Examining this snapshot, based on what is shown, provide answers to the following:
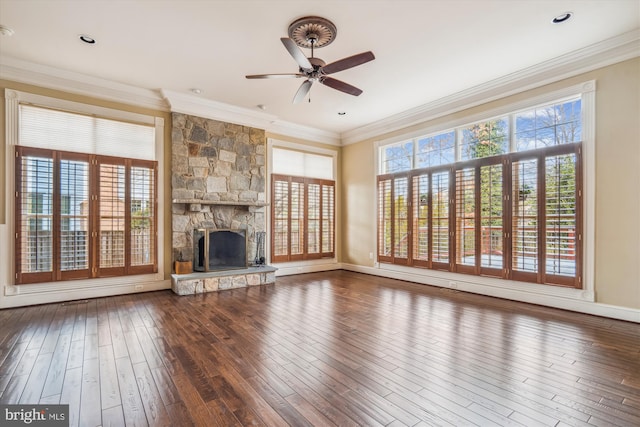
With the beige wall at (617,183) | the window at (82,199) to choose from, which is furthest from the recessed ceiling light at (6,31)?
the beige wall at (617,183)

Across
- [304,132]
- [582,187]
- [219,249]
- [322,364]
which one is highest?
[304,132]

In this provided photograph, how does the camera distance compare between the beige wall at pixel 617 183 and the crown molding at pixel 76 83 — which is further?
the crown molding at pixel 76 83

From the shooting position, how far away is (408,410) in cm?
203

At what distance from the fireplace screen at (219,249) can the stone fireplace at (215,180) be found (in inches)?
3.2

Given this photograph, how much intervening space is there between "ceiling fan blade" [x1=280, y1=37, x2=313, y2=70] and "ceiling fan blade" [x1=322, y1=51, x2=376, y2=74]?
8.5 inches

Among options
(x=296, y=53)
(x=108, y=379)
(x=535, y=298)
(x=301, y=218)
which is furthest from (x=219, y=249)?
(x=535, y=298)

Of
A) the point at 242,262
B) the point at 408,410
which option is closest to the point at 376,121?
the point at 242,262

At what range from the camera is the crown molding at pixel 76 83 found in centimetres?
436

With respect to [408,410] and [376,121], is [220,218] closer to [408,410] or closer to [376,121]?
[376,121]

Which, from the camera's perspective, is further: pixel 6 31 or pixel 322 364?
pixel 6 31

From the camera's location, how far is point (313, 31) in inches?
138

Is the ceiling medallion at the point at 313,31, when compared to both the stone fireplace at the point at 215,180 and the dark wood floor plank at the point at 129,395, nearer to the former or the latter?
the stone fireplace at the point at 215,180

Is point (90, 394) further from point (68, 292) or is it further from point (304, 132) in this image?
point (304, 132)

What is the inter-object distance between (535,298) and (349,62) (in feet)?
14.1
